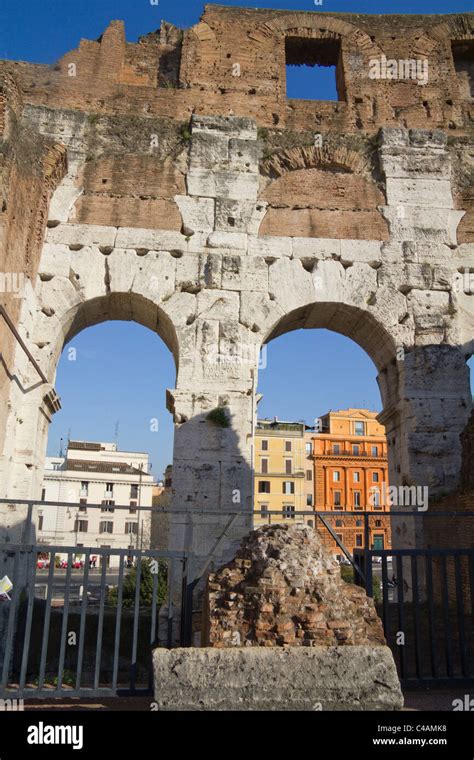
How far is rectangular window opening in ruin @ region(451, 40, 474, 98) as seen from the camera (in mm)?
12266

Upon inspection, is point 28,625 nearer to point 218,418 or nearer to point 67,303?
point 218,418

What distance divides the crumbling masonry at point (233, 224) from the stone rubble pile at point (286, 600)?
349 cm

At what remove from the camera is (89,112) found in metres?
10.9

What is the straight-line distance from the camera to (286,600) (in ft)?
15.1

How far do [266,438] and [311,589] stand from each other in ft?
122

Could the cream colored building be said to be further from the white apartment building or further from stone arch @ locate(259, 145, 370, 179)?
stone arch @ locate(259, 145, 370, 179)

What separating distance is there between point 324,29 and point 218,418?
27.8 ft

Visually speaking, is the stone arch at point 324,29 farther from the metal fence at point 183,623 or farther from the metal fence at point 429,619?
the metal fence at point 429,619

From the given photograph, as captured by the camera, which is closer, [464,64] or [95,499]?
[464,64]

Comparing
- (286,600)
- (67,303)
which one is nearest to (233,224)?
(67,303)

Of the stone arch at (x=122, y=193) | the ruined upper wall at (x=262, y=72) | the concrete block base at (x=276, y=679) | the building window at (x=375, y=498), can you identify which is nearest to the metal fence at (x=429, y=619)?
the concrete block base at (x=276, y=679)

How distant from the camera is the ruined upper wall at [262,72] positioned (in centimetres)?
1112

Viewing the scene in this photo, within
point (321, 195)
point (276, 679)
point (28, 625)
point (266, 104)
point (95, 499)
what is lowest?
point (276, 679)

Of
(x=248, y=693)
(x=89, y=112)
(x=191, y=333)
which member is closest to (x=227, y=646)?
(x=248, y=693)
